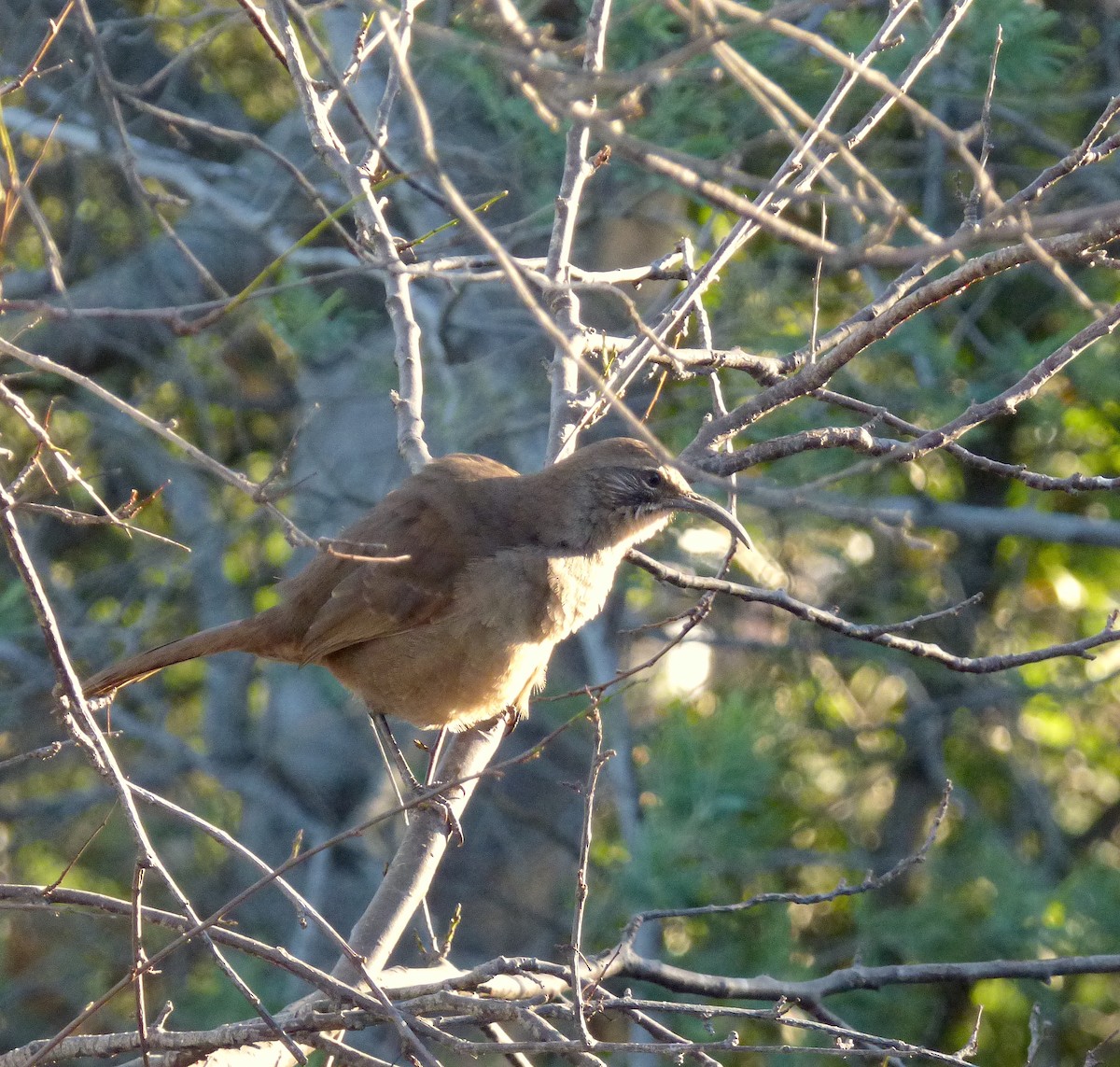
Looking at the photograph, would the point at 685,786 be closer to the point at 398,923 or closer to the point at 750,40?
the point at 398,923

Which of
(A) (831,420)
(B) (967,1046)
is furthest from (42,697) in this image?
(B) (967,1046)

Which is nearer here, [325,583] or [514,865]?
[325,583]

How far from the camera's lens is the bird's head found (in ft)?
13.5

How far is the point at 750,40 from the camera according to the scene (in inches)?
223

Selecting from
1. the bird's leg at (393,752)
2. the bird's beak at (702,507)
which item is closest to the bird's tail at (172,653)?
the bird's leg at (393,752)

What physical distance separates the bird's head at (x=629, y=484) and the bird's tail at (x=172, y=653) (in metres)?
1.29

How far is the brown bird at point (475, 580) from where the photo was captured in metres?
4.07

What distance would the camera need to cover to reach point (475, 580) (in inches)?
164

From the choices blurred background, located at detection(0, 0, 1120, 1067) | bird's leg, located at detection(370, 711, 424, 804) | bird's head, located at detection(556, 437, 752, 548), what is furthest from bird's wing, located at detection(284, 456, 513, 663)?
blurred background, located at detection(0, 0, 1120, 1067)

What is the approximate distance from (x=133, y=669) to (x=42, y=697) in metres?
4.00

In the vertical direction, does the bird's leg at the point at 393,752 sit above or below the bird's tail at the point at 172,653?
below

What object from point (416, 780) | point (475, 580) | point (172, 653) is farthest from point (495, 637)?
point (172, 653)

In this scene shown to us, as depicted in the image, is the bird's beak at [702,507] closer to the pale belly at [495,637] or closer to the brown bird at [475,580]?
the brown bird at [475,580]

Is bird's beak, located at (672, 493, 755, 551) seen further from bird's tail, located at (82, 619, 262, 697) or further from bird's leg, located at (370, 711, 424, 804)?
bird's tail, located at (82, 619, 262, 697)
